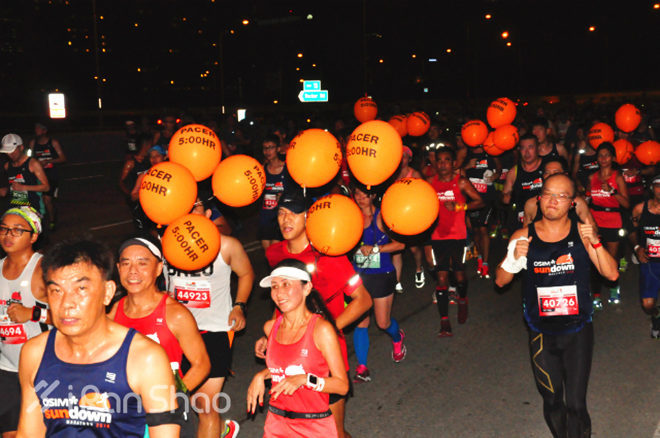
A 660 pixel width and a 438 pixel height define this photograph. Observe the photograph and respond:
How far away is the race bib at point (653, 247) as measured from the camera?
282 inches

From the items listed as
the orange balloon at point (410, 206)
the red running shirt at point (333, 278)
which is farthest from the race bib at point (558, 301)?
the red running shirt at point (333, 278)

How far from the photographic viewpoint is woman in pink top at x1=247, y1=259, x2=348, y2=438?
3.70 meters

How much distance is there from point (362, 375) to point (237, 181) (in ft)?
7.52

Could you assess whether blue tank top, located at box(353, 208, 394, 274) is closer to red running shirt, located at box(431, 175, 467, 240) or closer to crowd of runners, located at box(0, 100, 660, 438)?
crowd of runners, located at box(0, 100, 660, 438)

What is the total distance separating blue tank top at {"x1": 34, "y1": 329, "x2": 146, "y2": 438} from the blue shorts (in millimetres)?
6226

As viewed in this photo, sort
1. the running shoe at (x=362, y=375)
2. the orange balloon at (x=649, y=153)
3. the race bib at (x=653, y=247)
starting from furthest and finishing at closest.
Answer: the orange balloon at (x=649, y=153) < the race bib at (x=653, y=247) < the running shoe at (x=362, y=375)

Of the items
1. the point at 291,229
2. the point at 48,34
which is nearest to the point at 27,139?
the point at 48,34

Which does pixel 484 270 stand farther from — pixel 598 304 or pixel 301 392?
pixel 301 392

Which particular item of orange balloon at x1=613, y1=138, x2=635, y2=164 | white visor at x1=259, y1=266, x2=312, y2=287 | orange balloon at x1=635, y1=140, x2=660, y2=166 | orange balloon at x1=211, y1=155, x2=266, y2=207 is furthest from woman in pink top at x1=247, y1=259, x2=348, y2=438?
orange balloon at x1=635, y1=140, x2=660, y2=166

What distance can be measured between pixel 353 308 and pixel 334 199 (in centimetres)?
92

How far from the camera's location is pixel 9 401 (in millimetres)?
4281

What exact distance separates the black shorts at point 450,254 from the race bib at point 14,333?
486 centimetres

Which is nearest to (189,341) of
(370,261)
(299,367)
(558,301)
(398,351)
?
(299,367)

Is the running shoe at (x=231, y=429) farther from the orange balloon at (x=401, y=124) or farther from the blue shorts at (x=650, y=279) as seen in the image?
the orange balloon at (x=401, y=124)
